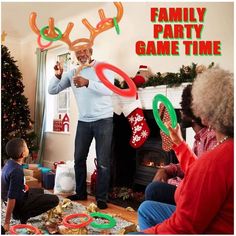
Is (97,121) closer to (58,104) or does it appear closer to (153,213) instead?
(153,213)

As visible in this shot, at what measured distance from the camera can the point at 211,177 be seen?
849 millimetres

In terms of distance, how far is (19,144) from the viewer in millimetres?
1849

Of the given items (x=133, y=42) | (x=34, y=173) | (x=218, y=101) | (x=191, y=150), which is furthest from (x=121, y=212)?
(x=218, y=101)

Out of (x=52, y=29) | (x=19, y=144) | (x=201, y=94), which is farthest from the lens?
(x=19, y=144)

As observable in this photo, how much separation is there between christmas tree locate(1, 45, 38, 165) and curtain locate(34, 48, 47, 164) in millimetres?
228

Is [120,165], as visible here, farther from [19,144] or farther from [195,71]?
[19,144]

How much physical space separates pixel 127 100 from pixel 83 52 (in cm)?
78

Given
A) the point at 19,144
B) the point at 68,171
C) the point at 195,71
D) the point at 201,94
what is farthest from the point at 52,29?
the point at 68,171

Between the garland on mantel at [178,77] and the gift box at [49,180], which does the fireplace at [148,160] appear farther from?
the gift box at [49,180]

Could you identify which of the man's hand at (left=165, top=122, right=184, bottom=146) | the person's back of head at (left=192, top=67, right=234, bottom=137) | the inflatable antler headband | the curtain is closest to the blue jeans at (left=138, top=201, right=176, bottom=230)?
the man's hand at (left=165, top=122, right=184, bottom=146)

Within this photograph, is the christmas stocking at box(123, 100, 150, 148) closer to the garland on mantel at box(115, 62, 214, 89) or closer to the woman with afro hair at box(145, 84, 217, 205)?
the garland on mantel at box(115, 62, 214, 89)

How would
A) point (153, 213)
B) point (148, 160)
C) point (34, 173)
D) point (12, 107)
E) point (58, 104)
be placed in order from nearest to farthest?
point (153, 213), point (148, 160), point (34, 173), point (12, 107), point (58, 104)

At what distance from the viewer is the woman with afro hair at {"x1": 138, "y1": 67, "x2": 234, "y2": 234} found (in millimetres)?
854

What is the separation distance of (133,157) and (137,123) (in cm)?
45
